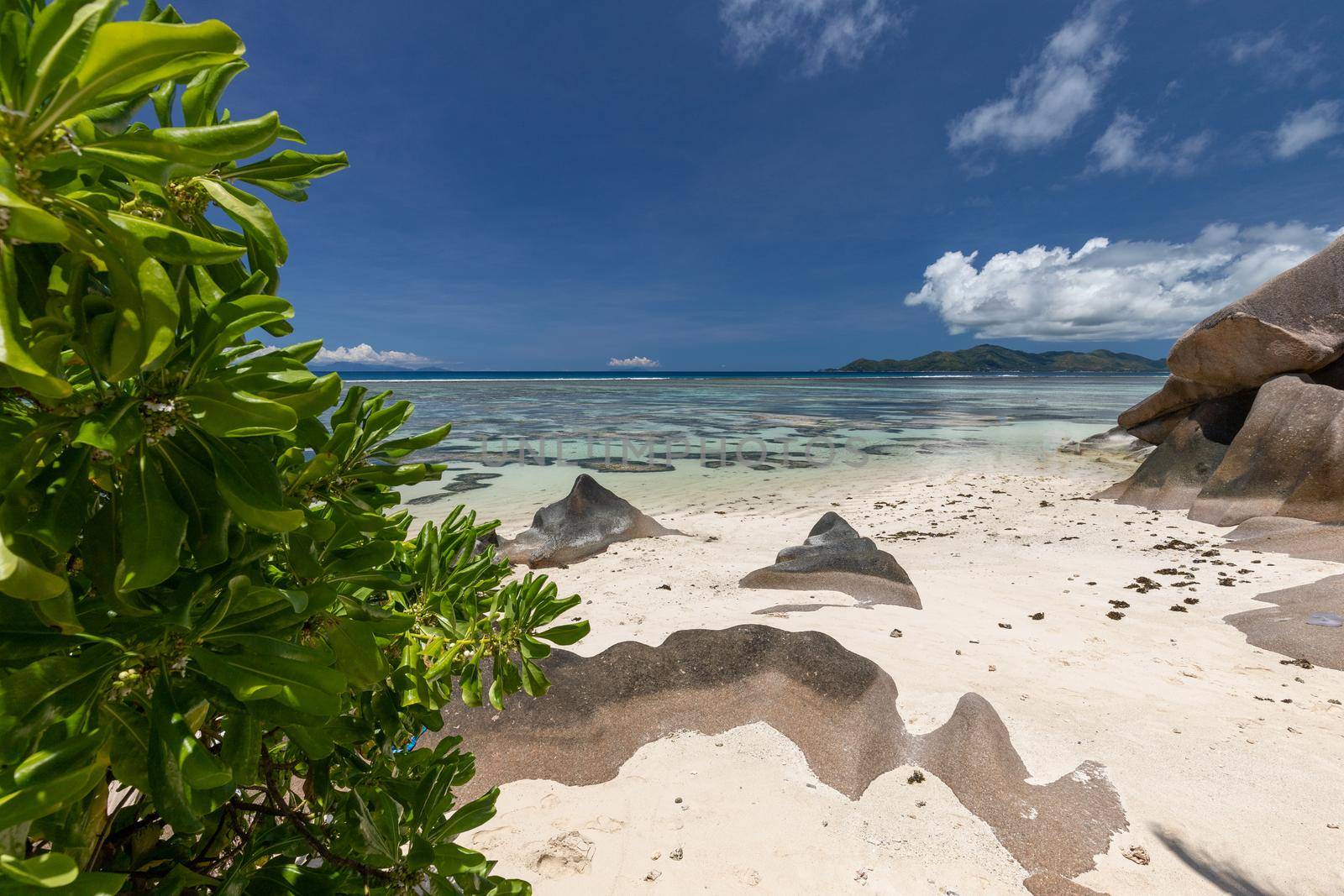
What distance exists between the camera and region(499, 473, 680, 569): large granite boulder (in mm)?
8172

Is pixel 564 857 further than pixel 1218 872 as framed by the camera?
Yes

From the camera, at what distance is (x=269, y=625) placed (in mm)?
736

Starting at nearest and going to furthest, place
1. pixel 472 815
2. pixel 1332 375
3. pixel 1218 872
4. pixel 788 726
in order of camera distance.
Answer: pixel 472 815
pixel 1218 872
pixel 788 726
pixel 1332 375

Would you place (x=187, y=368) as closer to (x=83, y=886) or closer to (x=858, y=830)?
(x=83, y=886)

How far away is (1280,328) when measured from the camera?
32.6ft

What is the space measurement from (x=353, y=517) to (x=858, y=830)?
2650 millimetres

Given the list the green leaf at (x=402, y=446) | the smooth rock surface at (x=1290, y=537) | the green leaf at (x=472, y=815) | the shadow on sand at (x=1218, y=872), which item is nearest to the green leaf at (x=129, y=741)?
the green leaf at (x=402, y=446)

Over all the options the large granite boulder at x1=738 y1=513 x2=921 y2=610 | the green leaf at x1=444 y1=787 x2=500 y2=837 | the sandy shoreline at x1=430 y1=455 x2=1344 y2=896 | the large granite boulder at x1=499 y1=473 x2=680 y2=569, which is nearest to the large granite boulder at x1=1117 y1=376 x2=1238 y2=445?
the sandy shoreline at x1=430 y1=455 x2=1344 y2=896

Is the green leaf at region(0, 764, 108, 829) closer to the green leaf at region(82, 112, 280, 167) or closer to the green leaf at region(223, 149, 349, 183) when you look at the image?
the green leaf at region(82, 112, 280, 167)

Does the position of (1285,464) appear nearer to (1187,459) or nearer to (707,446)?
(1187,459)

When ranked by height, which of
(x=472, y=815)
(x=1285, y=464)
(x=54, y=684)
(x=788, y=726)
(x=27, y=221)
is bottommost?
(x=788, y=726)

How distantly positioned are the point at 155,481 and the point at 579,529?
26.3ft

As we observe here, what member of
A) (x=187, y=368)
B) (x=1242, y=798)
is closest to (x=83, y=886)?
(x=187, y=368)

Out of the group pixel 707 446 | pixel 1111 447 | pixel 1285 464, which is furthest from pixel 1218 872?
pixel 1111 447
